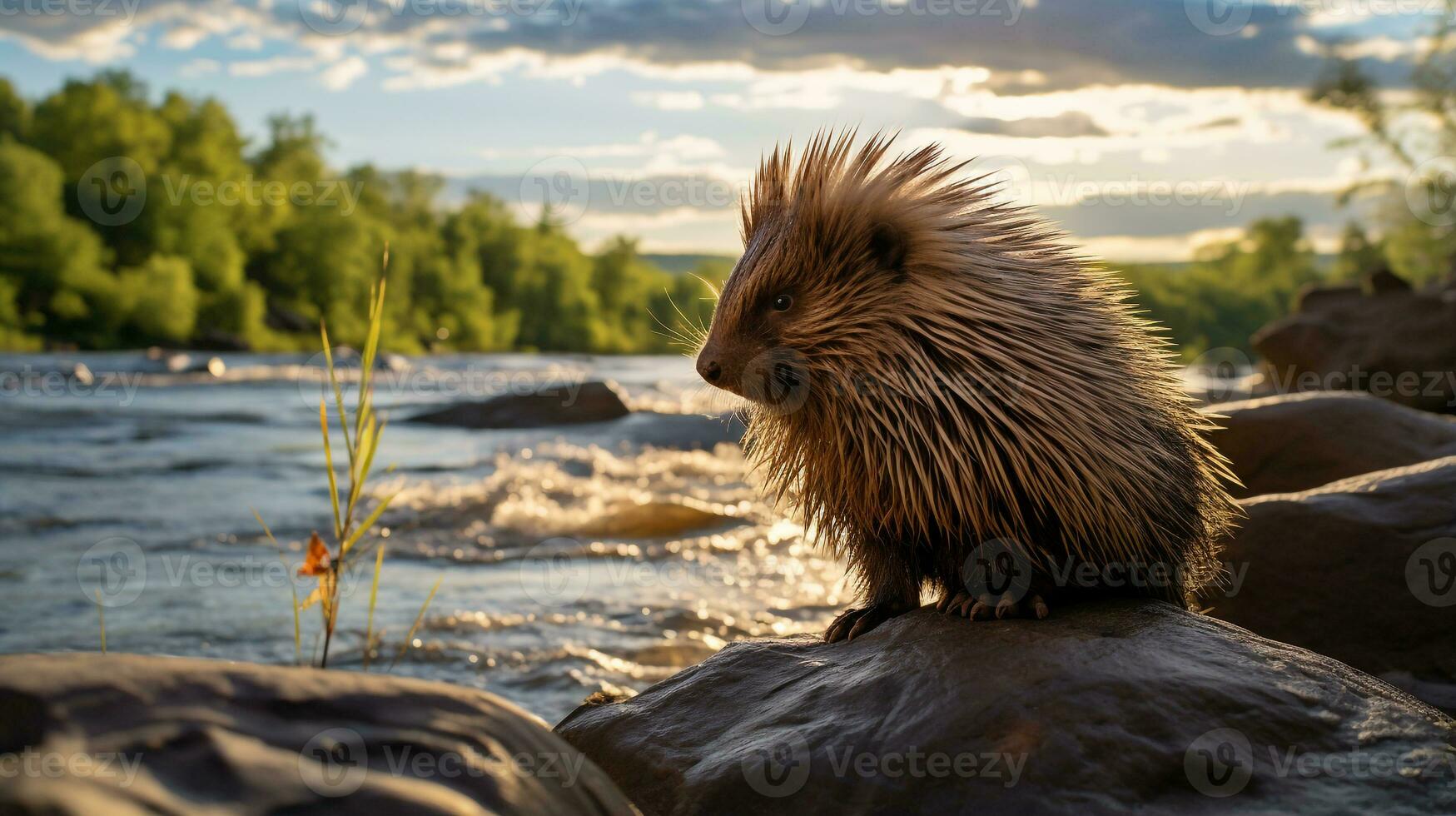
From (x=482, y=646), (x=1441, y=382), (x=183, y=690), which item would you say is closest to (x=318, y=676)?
(x=183, y=690)

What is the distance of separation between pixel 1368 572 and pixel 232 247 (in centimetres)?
7376

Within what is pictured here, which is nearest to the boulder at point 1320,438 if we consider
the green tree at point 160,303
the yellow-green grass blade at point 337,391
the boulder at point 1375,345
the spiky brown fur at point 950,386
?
the spiky brown fur at point 950,386

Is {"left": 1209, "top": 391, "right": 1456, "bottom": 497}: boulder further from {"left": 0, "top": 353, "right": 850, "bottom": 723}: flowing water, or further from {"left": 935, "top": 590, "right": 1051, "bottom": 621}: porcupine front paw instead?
{"left": 935, "top": 590, "right": 1051, "bottom": 621}: porcupine front paw

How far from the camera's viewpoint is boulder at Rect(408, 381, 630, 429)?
19.5 meters

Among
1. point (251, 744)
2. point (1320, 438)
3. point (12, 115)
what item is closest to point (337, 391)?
point (251, 744)

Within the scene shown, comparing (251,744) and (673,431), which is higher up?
(251,744)

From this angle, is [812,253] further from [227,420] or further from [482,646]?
[227,420]

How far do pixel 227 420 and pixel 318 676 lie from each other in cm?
2095

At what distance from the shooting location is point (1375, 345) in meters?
17.6

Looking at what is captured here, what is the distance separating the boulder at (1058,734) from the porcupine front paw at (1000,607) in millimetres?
63

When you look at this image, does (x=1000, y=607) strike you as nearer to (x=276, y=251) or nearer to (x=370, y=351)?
(x=370, y=351)

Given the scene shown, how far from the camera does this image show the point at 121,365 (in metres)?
37.6

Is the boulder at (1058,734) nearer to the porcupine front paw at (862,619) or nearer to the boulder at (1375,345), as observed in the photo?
the porcupine front paw at (862,619)

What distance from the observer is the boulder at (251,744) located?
199cm
